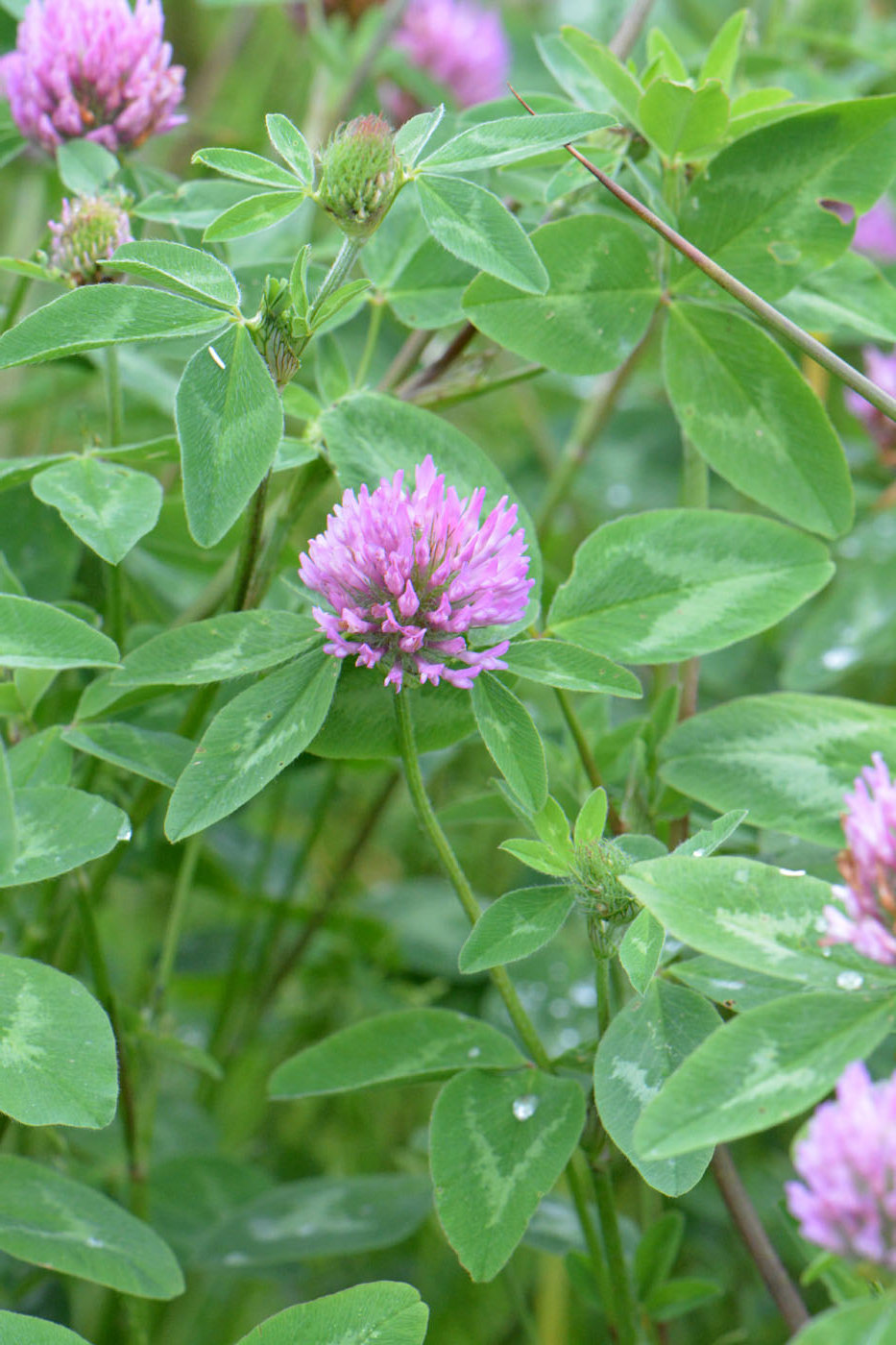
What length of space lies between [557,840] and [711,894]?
0.44 ft

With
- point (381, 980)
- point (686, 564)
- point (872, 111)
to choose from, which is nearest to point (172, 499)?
point (686, 564)

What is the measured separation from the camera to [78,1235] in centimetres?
69

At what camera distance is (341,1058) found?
76 cm

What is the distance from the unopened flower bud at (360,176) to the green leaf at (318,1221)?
2.13 ft

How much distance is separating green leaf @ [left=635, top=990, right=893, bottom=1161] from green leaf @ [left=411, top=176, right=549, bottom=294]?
1.23ft

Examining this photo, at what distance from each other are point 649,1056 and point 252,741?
245 millimetres

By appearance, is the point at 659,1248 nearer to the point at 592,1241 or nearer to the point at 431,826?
the point at 592,1241

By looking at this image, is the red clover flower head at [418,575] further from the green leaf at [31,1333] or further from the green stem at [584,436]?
the green stem at [584,436]

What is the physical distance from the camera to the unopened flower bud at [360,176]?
627mm

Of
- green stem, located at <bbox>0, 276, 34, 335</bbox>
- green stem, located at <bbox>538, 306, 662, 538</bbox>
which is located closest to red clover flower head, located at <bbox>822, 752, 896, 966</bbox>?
green stem, located at <bbox>0, 276, 34, 335</bbox>

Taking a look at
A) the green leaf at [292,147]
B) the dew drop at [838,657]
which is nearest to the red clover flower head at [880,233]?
the dew drop at [838,657]

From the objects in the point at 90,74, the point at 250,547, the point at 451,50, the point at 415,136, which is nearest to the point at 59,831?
the point at 250,547

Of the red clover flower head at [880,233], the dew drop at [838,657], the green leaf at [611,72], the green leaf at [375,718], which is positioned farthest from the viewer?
the red clover flower head at [880,233]

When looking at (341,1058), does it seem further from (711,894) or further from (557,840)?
(711,894)
